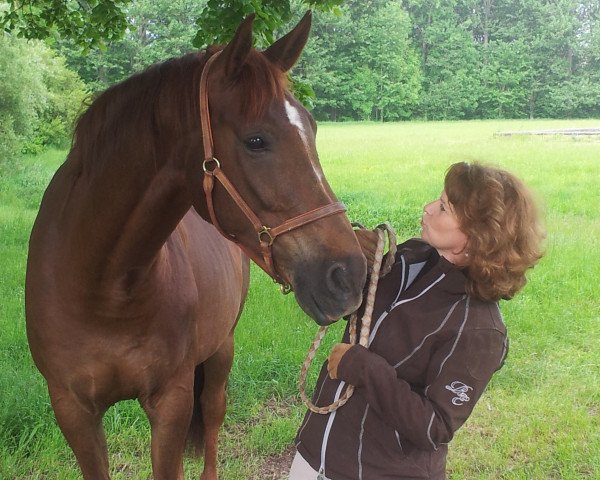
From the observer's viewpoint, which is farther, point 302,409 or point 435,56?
point 435,56

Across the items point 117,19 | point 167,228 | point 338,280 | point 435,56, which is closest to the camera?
point 338,280

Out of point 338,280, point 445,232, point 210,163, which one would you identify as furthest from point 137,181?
point 445,232

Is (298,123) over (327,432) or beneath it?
over

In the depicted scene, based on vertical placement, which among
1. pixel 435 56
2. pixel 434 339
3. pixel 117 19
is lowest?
pixel 435 56

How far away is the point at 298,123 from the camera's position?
1443 mm

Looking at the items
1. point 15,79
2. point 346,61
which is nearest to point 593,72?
point 346,61

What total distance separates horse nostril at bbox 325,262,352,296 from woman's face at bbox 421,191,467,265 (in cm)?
39

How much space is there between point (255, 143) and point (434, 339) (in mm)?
713

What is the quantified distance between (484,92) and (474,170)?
47.9 meters

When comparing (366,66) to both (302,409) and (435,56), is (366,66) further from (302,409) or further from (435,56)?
(302,409)

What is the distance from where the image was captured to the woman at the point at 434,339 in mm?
1451

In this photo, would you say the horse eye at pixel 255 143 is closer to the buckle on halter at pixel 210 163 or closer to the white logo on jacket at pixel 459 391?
the buckle on halter at pixel 210 163

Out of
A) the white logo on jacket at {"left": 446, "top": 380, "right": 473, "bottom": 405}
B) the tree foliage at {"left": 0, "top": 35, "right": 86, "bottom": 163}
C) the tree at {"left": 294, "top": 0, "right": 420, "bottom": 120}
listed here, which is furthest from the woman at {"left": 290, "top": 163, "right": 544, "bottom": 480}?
the tree at {"left": 294, "top": 0, "right": 420, "bottom": 120}

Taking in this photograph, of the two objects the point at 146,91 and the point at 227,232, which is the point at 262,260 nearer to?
the point at 227,232
